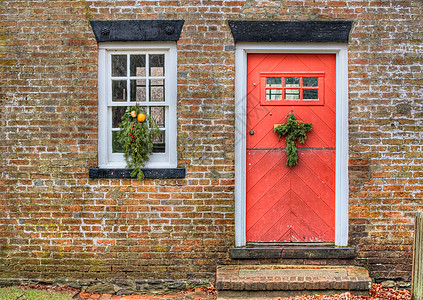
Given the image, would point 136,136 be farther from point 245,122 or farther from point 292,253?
point 292,253

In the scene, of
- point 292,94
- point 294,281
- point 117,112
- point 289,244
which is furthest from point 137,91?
point 294,281

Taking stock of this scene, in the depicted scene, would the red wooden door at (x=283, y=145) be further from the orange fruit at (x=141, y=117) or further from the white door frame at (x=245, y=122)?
the orange fruit at (x=141, y=117)

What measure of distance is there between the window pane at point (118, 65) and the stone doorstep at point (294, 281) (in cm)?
291

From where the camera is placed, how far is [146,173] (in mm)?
5250

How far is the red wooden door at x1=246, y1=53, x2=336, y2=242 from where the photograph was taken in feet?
17.6

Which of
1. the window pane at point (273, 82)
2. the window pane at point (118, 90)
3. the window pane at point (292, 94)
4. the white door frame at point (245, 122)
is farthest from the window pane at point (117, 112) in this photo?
the window pane at point (292, 94)

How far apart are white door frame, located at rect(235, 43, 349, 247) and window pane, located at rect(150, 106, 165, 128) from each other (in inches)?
39.2

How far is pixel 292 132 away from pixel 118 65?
2480mm

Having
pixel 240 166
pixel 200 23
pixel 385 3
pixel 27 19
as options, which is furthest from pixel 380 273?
pixel 27 19

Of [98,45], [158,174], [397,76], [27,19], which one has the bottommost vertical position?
[158,174]

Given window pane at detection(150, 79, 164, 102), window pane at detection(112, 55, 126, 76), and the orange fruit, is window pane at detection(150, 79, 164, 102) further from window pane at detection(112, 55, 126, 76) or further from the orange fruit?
window pane at detection(112, 55, 126, 76)

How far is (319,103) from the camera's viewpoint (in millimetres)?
5359

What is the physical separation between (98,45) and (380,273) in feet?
15.6

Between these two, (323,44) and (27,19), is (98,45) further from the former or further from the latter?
(323,44)
